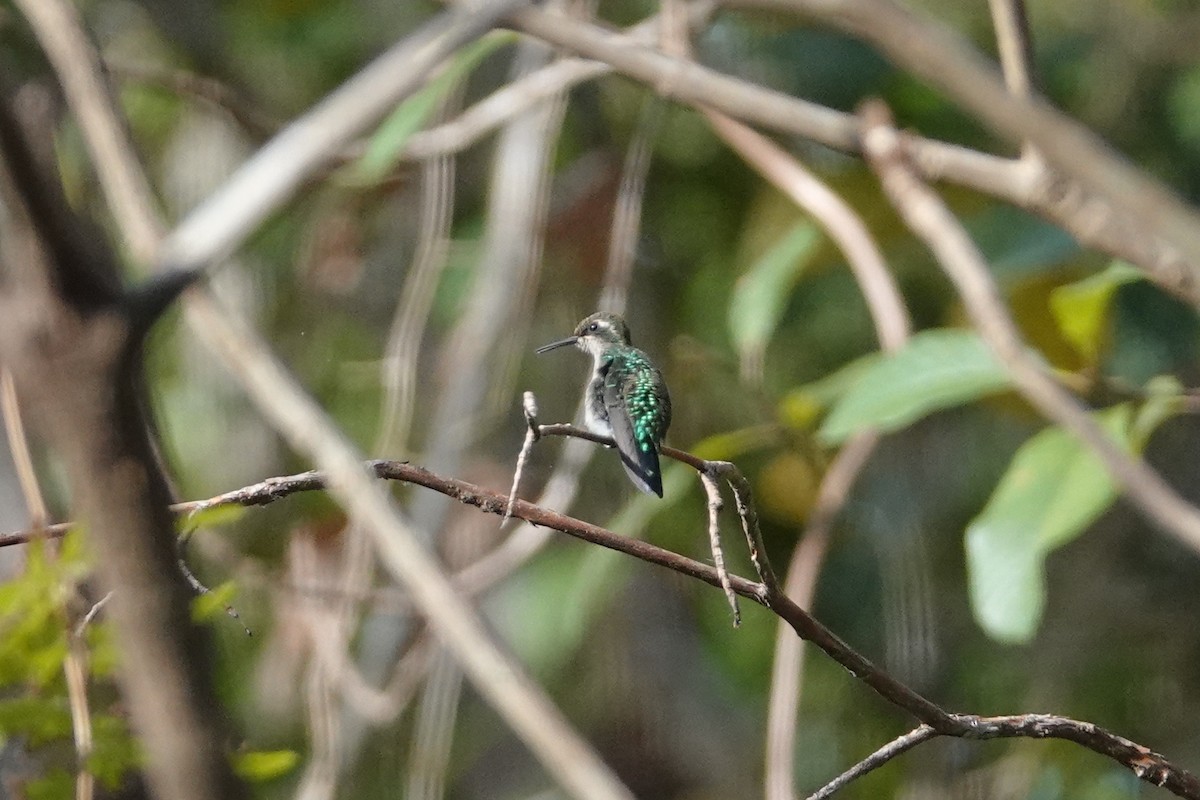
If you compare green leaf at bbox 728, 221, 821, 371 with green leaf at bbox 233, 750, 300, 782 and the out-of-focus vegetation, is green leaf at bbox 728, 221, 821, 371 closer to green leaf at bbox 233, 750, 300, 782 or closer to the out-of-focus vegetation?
the out-of-focus vegetation

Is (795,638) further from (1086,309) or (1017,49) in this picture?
(1017,49)

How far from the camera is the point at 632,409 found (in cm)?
116

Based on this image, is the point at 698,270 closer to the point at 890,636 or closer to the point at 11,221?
the point at 890,636

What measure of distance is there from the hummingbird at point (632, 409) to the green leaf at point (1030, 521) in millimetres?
356

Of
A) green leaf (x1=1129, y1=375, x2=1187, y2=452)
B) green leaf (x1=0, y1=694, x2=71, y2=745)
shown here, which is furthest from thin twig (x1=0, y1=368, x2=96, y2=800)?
green leaf (x1=1129, y1=375, x2=1187, y2=452)

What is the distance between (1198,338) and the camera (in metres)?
2.30

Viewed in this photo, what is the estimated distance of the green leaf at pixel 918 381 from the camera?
1.44 m

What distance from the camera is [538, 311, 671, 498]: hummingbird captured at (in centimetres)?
111

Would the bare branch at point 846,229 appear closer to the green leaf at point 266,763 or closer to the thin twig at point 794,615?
the thin twig at point 794,615

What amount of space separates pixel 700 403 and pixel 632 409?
1172mm

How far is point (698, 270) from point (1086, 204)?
1516mm

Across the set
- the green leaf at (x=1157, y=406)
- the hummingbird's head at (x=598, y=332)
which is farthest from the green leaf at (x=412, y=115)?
the green leaf at (x=1157, y=406)

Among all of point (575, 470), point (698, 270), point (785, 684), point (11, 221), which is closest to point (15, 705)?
point (11, 221)

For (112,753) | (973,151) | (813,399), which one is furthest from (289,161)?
(813,399)
